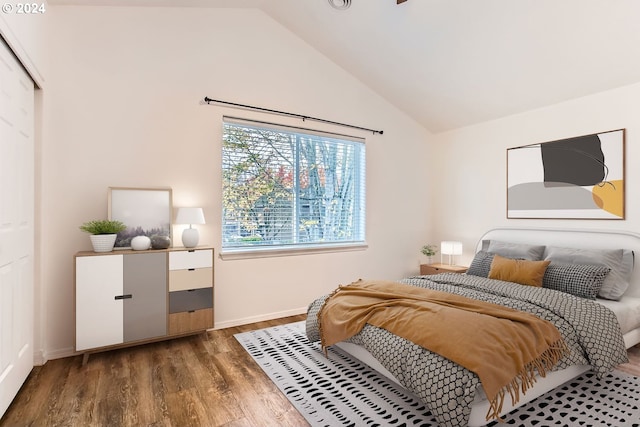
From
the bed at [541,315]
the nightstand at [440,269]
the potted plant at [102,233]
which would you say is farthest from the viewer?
the nightstand at [440,269]

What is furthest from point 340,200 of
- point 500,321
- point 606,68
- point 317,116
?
point 606,68

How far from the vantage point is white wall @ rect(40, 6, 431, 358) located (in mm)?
2830

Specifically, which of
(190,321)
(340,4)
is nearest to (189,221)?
(190,321)

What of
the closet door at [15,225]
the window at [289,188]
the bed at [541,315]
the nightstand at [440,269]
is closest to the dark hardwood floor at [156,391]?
the closet door at [15,225]

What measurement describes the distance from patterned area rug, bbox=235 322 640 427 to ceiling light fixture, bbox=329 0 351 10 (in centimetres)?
328

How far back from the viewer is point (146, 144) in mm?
3156

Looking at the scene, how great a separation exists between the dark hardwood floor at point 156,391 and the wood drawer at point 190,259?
0.71m

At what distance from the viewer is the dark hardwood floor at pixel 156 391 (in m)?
1.92

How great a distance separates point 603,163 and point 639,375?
2019mm

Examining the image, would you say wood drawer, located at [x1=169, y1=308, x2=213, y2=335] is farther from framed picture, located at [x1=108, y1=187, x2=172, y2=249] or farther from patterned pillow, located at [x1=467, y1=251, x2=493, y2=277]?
patterned pillow, located at [x1=467, y1=251, x2=493, y2=277]

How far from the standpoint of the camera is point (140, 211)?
308 centimetres

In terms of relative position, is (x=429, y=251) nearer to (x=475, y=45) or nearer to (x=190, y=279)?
(x=475, y=45)

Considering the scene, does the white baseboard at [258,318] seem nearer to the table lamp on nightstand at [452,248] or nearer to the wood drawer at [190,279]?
the wood drawer at [190,279]

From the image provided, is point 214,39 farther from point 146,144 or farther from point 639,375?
point 639,375
